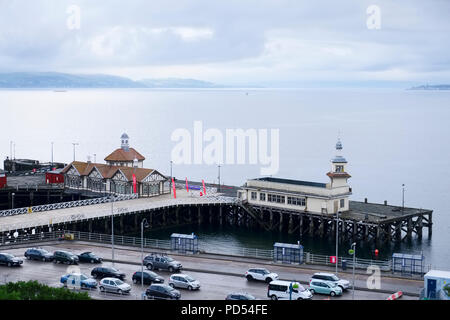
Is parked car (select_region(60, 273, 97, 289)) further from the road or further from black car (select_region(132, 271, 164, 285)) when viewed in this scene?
black car (select_region(132, 271, 164, 285))

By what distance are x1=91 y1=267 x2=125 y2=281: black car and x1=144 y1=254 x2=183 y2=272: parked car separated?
419 centimetres

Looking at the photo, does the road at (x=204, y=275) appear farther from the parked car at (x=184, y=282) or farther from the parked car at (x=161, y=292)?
the parked car at (x=161, y=292)

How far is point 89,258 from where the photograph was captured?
191ft

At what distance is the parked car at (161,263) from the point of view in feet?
183

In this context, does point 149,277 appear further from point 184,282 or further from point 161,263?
point 161,263

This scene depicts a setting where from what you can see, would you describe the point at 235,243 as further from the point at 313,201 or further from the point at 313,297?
the point at 313,297

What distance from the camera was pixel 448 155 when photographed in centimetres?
18000

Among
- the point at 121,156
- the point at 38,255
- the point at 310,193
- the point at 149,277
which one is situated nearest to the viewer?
the point at 149,277

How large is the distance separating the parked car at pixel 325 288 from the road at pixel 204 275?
422mm

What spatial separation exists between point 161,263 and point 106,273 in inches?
202

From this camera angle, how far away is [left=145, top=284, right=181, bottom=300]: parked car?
154 ft

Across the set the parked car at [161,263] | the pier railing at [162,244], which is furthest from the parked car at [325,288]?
the parked car at [161,263]

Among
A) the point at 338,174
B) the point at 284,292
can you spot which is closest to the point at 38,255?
the point at 284,292

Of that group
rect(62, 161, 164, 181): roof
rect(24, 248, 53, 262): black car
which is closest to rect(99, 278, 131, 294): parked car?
rect(24, 248, 53, 262): black car
